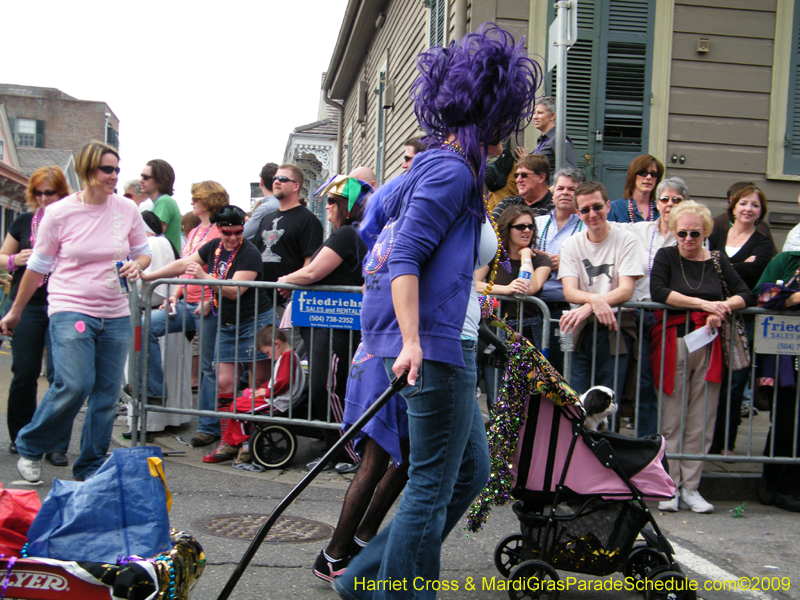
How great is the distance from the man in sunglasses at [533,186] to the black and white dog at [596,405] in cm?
278

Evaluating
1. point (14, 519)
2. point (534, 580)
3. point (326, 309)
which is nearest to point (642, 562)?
point (534, 580)

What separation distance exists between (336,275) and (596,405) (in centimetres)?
257

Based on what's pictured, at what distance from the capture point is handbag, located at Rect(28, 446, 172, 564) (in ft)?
8.06

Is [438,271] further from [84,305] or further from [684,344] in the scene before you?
[684,344]

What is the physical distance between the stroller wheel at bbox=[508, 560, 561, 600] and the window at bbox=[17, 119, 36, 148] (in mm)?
73593

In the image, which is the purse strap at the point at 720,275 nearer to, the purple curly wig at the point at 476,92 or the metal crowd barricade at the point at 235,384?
the metal crowd barricade at the point at 235,384

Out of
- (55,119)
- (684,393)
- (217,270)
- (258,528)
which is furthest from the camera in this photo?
(55,119)

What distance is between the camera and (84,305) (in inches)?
182

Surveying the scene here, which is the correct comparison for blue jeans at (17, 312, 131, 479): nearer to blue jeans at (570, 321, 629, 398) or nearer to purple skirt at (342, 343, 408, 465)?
purple skirt at (342, 343, 408, 465)

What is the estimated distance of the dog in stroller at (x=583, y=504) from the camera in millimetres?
3184

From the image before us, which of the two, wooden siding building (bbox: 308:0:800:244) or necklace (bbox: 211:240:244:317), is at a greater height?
wooden siding building (bbox: 308:0:800:244)

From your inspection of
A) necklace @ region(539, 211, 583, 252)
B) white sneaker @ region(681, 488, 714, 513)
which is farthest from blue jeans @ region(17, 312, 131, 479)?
white sneaker @ region(681, 488, 714, 513)

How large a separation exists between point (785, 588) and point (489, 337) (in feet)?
6.48

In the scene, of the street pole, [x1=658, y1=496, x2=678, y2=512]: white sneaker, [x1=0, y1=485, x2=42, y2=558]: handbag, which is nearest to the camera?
[x1=0, y1=485, x2=42, y2=558]: handbag
